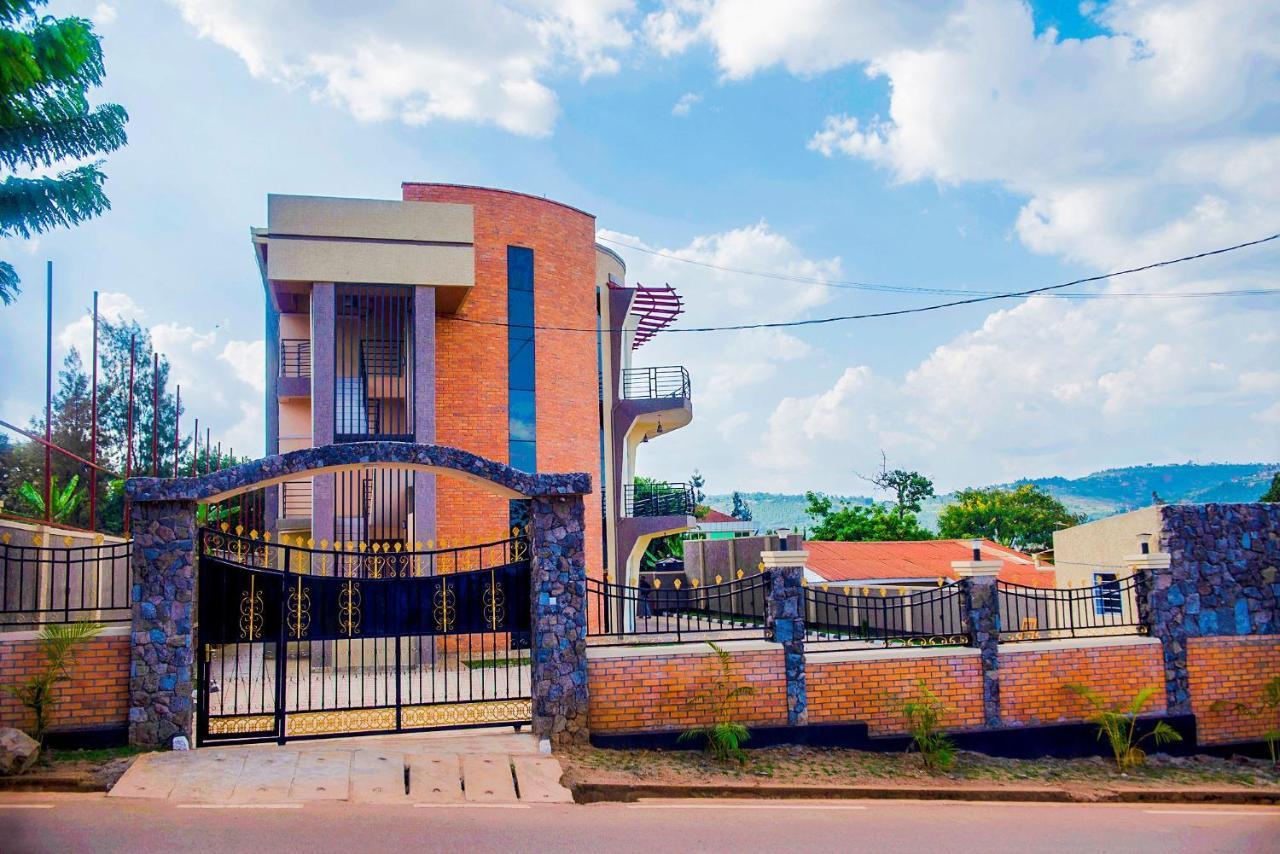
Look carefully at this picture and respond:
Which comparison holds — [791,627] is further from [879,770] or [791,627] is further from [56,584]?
[56,584]

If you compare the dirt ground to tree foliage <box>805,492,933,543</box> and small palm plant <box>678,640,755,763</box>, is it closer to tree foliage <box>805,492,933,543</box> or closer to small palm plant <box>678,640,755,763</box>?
small palm plant <box>678,640,755,763</box>

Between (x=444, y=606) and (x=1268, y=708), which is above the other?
(x=444, y=606)

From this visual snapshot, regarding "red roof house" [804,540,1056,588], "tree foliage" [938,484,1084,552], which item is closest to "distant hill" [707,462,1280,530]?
"tree foliage" [938,484,1084,552]

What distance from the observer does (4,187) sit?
17.9 m

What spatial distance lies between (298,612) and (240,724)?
1227mm

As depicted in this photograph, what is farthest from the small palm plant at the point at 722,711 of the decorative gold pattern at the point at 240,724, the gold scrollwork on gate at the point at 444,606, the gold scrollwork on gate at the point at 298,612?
the decorative gold pattern at the point at 240,724

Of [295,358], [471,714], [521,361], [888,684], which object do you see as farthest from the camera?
[295,358]

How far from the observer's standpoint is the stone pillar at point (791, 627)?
34.7 feet

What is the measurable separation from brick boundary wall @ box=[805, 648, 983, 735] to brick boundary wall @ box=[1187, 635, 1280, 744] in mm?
3170

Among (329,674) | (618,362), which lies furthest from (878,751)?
(618,362)

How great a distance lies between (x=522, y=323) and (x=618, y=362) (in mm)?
4626

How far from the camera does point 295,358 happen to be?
953 inches

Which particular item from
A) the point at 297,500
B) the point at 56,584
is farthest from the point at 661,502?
the point at 56,584

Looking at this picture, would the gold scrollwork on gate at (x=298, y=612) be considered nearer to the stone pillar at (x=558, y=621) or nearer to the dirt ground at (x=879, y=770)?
the stone pillar at (x=558, y=621)
